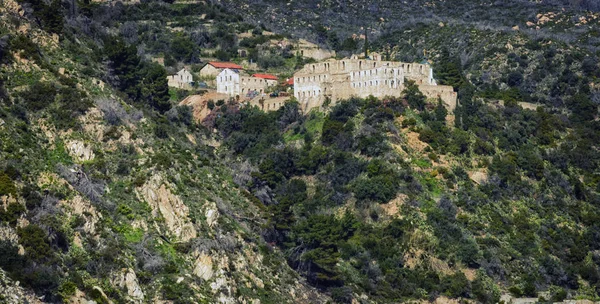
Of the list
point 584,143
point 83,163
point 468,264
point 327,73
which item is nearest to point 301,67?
point 327,73

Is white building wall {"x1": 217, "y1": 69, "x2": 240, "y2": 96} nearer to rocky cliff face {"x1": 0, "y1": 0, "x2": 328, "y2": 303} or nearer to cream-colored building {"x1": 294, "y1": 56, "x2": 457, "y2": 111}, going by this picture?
cream-colored building {"x1": 294, "y1": 56, "x2": 457, "y2": 111}

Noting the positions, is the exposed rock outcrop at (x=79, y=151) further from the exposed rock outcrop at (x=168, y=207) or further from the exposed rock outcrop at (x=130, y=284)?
the exposed rock outcrop at (x=130, y=284)

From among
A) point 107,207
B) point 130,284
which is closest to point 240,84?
point 107,207

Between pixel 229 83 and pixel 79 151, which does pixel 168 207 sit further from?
pixel 229 83

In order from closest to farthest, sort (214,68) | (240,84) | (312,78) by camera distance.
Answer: (312,78) → (240,84) → (214,68)

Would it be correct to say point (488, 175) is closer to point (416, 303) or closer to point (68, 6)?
point (416, 303)
